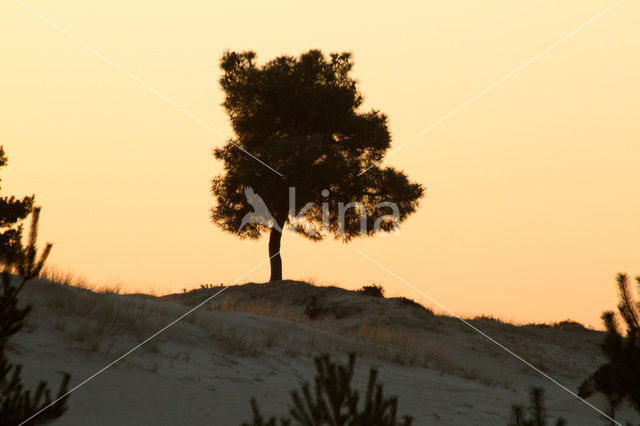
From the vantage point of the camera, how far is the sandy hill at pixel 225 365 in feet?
31.2

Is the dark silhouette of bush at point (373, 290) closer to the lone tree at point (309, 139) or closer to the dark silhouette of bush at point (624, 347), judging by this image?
the lone tree at point (309, 139)

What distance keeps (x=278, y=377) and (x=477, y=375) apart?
642cm

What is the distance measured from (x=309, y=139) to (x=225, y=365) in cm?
1826

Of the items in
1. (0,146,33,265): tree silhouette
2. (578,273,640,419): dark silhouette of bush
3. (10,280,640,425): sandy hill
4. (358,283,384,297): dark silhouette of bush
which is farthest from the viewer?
(358,283,384,297): dark silhouette of bush

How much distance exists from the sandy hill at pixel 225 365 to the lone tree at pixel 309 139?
1008cm

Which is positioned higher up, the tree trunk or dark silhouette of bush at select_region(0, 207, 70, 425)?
the tree trunk

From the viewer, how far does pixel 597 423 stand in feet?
38.3

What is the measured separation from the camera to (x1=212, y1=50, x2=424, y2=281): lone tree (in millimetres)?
30028

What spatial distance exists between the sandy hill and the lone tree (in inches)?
397

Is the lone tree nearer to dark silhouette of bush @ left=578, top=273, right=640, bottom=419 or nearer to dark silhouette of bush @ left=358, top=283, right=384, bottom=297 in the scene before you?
dark silhouette of bush @ left=358, top=283, right=384, bottom=297

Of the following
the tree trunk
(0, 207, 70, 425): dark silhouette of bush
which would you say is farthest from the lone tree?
(0, 207, 70, 425): dark silhouette of bush

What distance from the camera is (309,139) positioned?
29.2m

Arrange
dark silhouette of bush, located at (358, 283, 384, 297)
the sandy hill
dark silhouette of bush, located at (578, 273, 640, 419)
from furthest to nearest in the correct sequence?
1. dark silhouette of bush, located at (358, 283, 384, 297)
2. the sandy hill
3. dark silhouette of bush, located at (578, 273, 640, 419)

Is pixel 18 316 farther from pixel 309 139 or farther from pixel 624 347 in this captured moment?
pixel 309 139
